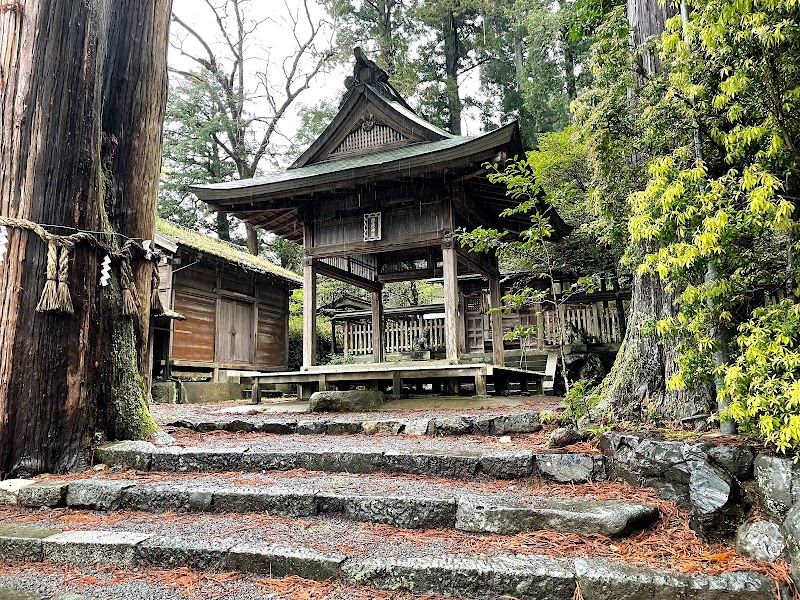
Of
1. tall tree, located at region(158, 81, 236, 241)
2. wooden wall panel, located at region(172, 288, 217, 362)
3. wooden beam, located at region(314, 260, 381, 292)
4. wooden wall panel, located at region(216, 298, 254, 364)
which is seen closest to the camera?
wooden beam, located at region(314, 260, 381, 292)

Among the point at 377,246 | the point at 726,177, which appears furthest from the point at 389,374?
the point at 726,177

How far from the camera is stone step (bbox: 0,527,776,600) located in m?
2.04

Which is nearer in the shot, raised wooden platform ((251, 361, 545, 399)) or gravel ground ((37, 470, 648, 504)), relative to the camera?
gravel ground ((37, 470, 648, 504))

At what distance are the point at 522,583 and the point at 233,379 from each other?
12.1m

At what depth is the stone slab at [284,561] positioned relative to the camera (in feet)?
7.82

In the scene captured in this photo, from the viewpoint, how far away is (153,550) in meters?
2.64

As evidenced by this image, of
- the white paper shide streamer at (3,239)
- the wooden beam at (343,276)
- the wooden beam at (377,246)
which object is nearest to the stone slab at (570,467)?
the white paper shide streamer at (3,239)

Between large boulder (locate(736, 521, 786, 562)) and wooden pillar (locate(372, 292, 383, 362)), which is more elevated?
wooden pillar (locate(372, 292, 383, 362))

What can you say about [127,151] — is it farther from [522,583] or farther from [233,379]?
[233,379]

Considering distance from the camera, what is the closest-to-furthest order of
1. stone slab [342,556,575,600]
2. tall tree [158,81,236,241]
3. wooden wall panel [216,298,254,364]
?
stone slab [342,556,575,600] < wooden wall panel [216,298,254,364] < tall tree [158,81,236,241]

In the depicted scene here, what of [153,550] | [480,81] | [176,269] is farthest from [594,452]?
[480,81]

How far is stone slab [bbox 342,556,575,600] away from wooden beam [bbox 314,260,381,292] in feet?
24.9

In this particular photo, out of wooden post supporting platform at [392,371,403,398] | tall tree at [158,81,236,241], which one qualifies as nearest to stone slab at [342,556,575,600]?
wooden post supporting platform at [392,371,403,398]

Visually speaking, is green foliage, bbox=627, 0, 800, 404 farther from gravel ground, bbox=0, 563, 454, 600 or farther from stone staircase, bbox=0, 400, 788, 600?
gravel ground, bbox=0, 563, 454, 600
